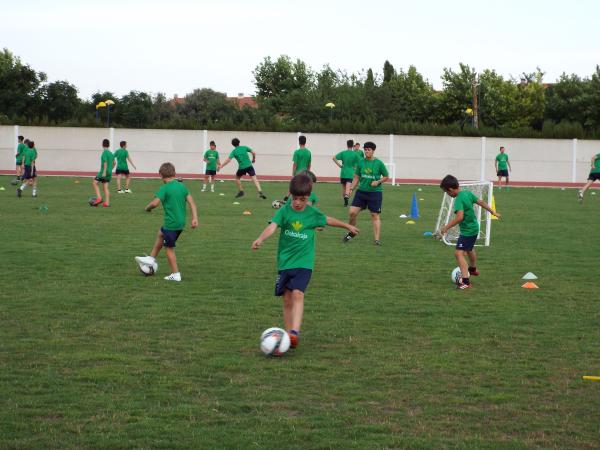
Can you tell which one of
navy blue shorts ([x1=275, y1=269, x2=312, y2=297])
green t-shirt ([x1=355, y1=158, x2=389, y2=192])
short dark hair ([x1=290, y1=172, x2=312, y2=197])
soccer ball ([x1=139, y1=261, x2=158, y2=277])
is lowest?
soccer ball ([x1=139, y1=261, x2=158, y2=277])

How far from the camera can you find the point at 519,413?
624 centimetres

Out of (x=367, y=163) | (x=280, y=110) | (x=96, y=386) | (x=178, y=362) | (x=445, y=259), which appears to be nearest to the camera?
(x=96, y=386)

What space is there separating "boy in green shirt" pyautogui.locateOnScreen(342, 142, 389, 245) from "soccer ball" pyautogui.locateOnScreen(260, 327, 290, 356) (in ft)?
29.8

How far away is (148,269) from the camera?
12289 mm

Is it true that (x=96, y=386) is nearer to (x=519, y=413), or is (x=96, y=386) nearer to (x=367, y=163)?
(x=519, y=413)

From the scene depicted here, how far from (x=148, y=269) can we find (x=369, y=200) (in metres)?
5.93

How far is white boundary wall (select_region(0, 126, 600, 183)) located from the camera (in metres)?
48.4

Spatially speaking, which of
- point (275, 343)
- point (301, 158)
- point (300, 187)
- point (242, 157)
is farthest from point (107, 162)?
point (275, 343)

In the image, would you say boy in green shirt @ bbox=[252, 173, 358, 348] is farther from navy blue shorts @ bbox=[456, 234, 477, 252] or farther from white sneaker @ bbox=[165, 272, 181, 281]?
navy blue shorts @ bbox=[456, 234, 477, 252]

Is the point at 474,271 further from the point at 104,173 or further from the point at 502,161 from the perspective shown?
the point at 502,161

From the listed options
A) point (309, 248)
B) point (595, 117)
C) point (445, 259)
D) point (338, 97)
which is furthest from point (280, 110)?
point (309, 248)

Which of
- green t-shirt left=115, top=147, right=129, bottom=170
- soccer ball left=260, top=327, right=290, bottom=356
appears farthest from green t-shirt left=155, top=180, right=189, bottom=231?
green t-shirt left=115, top=147, right=129, bottom=170

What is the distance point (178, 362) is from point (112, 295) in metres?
3.47

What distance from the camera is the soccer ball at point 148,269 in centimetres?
1225
